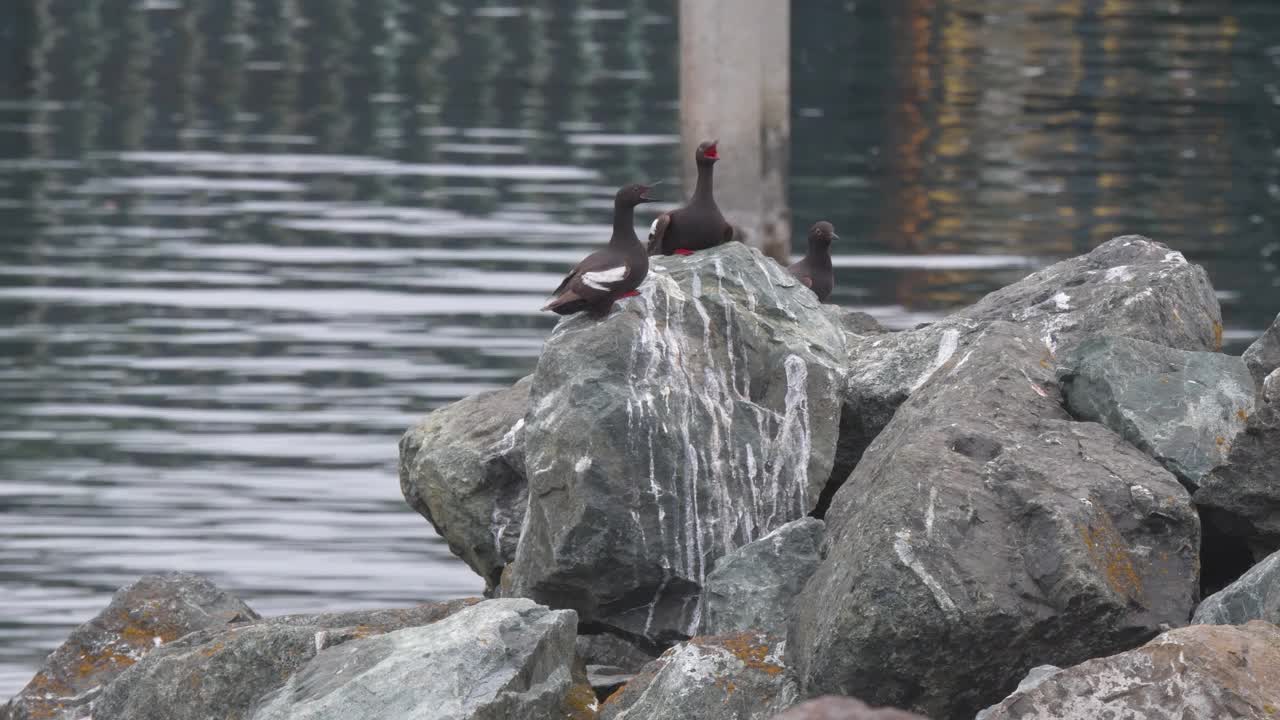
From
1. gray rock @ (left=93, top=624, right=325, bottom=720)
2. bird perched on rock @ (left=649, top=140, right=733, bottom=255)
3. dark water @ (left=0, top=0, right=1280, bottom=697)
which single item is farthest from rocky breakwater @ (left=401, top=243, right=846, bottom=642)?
dark water @ (left=0, top=0, right=1280, bottom=697)

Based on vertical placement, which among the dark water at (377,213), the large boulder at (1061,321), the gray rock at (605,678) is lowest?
the dark water at (377,213)

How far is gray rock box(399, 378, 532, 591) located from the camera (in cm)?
760

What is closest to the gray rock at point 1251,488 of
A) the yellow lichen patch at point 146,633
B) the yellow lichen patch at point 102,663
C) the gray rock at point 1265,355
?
the gray rock at point 1265,355

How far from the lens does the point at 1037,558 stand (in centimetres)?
582

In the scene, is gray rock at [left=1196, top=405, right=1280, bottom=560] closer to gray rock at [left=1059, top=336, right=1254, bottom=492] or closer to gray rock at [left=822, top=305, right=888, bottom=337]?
gray rock at [left=1059, top=336, right=1254, bottom=492]

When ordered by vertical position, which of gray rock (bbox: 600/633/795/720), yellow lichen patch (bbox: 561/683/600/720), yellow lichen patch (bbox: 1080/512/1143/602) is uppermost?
yellow lichen patch (bbox: 1080/512/1143/602)

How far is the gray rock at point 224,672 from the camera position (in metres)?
6.54

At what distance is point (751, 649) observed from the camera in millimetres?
6176

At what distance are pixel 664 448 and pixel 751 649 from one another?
2.89ft

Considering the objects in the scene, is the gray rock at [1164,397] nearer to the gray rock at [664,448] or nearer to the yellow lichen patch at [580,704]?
the gray rock at [664,448]

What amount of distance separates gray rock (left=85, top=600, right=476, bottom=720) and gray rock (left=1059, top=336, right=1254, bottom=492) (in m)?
2.17

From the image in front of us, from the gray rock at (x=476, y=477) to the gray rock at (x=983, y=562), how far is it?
157 cm

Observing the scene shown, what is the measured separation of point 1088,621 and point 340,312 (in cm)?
1145

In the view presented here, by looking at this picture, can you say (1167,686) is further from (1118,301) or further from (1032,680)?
(1118,301)
